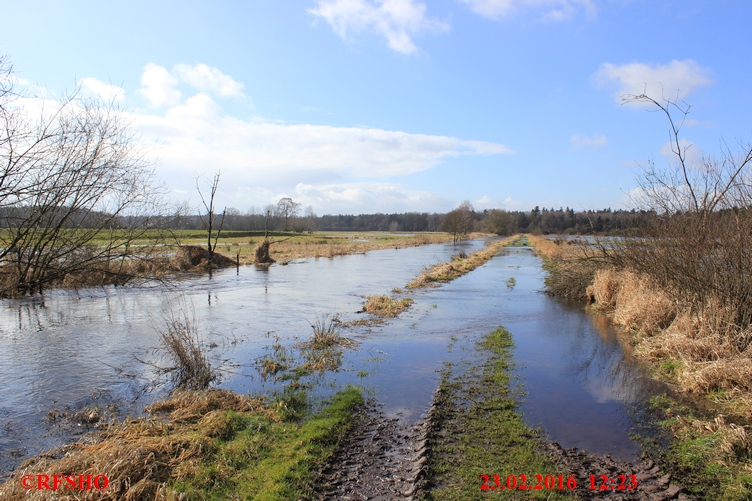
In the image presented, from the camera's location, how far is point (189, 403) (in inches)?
288

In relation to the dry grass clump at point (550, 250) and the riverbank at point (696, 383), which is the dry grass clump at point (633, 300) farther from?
the dry grass clump at point (550, 250)

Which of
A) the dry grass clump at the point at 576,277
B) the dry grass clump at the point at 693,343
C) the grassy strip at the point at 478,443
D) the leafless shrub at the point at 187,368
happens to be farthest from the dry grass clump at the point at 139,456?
the dry grass clump at the point at 576,277

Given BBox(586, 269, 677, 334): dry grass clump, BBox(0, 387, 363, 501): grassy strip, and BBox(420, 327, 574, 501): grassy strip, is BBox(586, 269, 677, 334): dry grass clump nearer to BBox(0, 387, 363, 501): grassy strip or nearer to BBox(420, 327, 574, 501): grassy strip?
BBox(420, 327, 574, 501): grassy strip

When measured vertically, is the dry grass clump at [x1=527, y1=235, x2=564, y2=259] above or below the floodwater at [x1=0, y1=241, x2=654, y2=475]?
above

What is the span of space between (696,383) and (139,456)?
868 centimetres

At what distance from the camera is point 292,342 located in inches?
477

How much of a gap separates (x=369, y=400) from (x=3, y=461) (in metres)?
5.14

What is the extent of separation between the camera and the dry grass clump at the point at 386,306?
16141mm

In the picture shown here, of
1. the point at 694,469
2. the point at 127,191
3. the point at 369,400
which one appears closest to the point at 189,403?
the point at 369,400

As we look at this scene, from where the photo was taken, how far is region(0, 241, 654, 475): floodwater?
7.25 m

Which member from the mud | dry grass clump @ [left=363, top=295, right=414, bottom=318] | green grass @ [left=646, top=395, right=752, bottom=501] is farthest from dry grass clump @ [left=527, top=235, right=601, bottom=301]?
the mud
